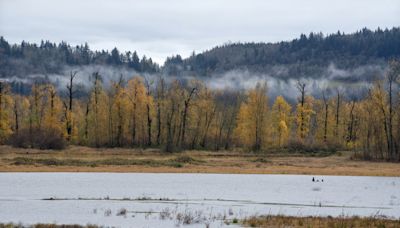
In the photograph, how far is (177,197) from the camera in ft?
118

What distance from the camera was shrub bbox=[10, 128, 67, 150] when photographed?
255 ft

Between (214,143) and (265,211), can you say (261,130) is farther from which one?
(265,211)

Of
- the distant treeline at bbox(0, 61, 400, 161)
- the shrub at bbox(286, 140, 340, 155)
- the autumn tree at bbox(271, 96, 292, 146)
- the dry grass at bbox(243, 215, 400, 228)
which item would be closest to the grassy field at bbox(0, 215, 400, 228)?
the dry grass at bbox(243, 215, 400, 228)

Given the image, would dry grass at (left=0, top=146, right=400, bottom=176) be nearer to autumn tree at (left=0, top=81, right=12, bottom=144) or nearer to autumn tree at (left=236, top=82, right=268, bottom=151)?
autumn tree at (left=0, top=81, right=12, bottom=144)

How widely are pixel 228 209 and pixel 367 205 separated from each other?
31.1 ft

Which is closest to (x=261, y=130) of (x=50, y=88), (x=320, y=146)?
(x=320, y=146)

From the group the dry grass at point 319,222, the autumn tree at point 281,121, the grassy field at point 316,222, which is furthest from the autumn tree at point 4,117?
the dry grass at point 319,222

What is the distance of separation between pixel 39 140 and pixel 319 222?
2333 inches

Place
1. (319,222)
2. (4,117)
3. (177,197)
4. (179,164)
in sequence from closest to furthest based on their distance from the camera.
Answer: (319,222)
(177,197)
(179,164)
(4,117)

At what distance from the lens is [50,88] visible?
317 ft

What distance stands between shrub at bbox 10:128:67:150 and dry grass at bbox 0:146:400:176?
234 centimetres

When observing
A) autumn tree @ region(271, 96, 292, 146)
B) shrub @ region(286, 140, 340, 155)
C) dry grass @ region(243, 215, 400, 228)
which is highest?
autumn tree @ region(271, 96, 292, 146)

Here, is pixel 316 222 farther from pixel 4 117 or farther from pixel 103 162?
pixel 4 117

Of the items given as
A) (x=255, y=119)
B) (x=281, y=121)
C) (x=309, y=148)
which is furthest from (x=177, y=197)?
(x=281, y=121)
